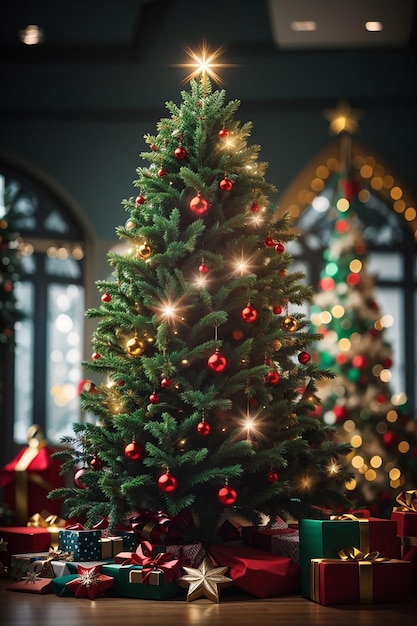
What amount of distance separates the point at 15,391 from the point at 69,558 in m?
5.44

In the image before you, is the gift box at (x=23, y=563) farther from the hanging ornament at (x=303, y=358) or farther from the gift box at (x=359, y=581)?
the hanging ornament at (x=303, y=358)

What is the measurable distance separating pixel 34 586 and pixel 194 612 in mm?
717

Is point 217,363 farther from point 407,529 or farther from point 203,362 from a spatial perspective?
point 407,529

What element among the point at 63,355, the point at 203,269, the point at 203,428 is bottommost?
the point at 203,428

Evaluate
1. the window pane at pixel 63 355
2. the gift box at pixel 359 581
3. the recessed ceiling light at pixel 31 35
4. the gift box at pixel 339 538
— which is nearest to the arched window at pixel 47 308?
the window pane at pixel 63 355

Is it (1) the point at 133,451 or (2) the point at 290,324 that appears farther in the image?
(2) the point at 290,324

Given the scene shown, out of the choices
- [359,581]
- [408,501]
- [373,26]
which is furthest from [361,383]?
[359,581]

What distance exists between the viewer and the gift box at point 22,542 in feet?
13.4

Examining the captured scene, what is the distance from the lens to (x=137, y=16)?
8570mm

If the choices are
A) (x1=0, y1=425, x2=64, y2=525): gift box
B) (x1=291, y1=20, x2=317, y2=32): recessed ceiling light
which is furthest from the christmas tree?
(x1=291, y1=20, x2=317, y2=32): recessed ceiling light

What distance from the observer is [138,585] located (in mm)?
3475

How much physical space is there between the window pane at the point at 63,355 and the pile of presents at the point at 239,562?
520 cm

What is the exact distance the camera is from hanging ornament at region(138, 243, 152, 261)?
3771 millimetres

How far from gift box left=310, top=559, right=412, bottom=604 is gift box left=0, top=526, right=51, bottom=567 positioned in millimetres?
1309
